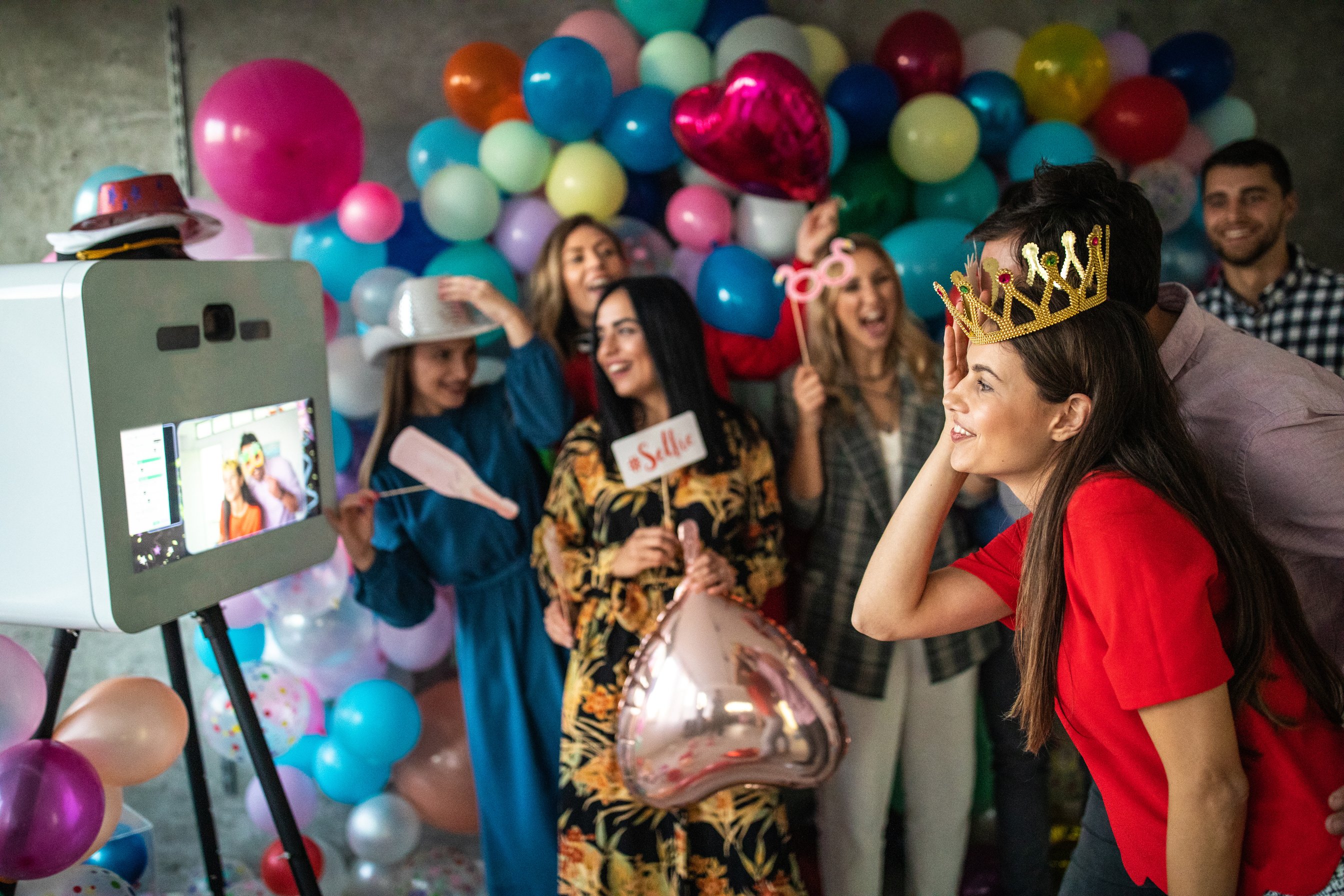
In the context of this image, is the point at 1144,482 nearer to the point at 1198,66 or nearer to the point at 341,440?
the point at 341,440

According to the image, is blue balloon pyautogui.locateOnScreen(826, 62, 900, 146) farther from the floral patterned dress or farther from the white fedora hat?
the white fedora hat

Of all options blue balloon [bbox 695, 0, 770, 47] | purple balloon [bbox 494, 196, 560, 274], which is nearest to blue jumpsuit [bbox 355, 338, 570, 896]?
purple balloon [bbox 494, 196, 560, 274]

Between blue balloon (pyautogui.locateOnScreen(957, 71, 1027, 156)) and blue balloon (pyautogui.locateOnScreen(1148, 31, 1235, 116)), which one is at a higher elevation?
blue balloon (pyautogui.locateOnScreen(1148, 31, 1235, 116))

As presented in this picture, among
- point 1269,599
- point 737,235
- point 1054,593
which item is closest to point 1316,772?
point 1269,599

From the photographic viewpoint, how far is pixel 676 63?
2.52 m

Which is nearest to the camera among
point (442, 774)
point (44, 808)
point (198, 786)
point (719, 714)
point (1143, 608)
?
point (1143, 608)

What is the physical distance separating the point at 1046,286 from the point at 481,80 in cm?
189

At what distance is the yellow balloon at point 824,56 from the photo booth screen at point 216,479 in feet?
5.76

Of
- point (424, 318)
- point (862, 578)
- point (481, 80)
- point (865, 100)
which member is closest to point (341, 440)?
point (424, 318)

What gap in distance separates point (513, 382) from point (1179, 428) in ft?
5.17

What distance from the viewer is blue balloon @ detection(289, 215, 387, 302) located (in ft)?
8.13

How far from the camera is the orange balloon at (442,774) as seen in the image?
2.49 metres

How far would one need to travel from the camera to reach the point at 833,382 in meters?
2.37

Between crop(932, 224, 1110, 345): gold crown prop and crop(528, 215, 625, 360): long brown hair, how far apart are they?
4.82ft
